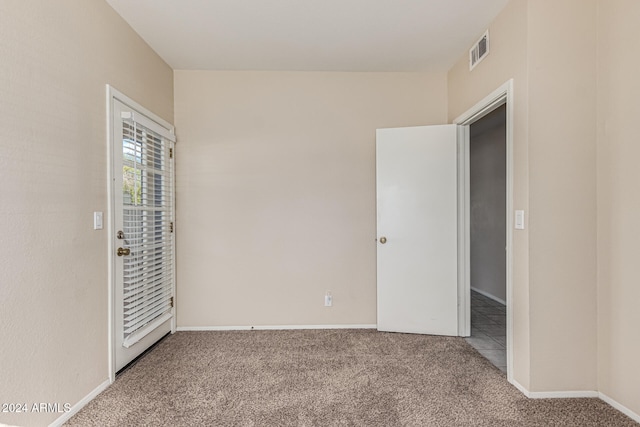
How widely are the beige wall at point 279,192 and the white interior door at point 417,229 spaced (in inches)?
7.5

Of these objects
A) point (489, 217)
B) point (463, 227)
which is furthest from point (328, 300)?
point (489, 217)

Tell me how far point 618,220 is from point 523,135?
73 cm

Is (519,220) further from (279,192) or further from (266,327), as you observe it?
(266,327)

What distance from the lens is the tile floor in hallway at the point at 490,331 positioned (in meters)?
2.55

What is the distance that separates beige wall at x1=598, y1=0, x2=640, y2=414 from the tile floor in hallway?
0.68 metres

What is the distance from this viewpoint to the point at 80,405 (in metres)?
1.85

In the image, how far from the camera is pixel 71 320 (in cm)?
179

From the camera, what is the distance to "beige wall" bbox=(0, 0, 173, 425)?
1.45m

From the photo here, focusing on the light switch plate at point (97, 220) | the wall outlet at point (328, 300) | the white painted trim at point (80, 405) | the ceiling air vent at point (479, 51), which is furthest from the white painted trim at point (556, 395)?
the light switch plate at point (97, 220)

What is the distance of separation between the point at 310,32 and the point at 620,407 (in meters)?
3.24

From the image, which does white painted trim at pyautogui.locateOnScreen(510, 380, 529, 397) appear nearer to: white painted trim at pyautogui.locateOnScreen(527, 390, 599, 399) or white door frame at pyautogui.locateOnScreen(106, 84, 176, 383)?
white painted trim at pyautogui.locateOnScreen(527, 390, 599, 399)

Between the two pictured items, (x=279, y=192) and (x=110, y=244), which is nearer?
(x=110, y=244)

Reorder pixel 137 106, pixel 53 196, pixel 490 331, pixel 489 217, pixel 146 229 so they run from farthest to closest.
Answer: pixel 489 217 < pixel 490 331 < pixel 146 229 < pixel 137 106 < pixel 53 196

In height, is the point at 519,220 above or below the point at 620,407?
above
